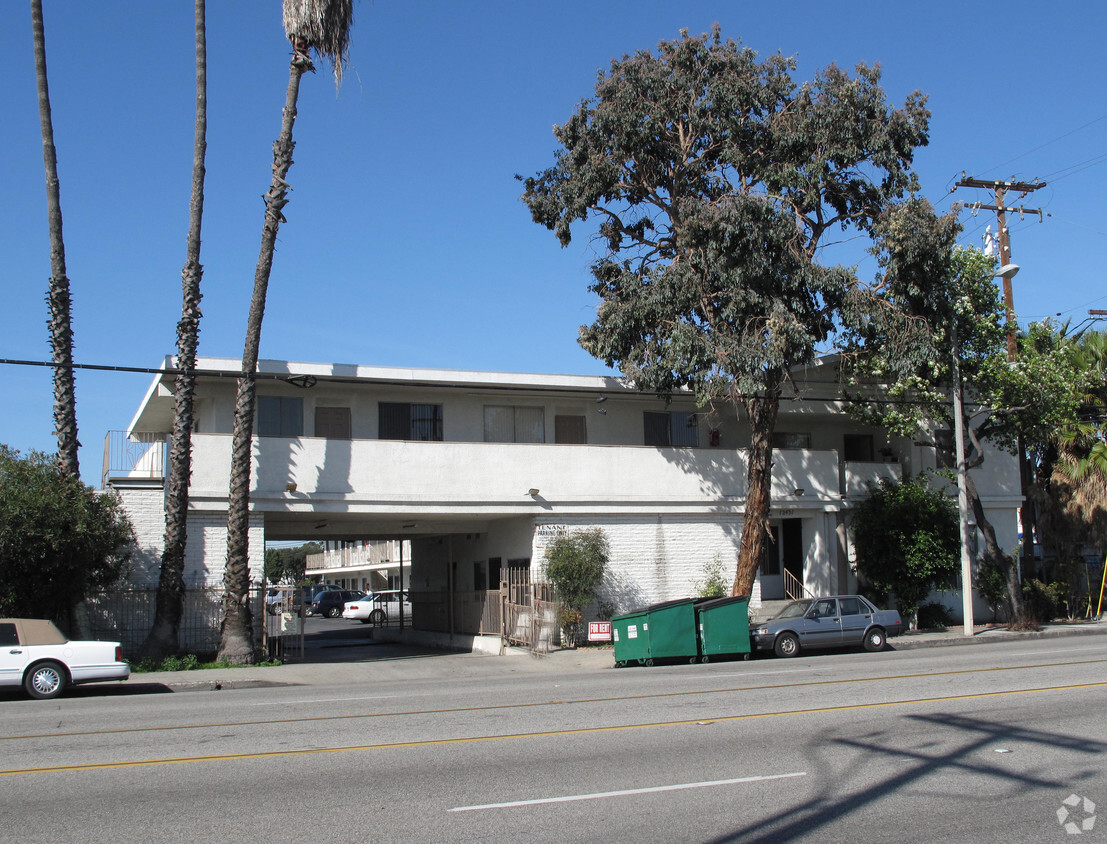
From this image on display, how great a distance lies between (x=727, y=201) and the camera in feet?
75.5

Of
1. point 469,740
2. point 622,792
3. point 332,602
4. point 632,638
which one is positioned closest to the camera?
point 622,792

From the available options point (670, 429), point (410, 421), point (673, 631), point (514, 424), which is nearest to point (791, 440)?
point (670, 429)

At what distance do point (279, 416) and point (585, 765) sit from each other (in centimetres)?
1810

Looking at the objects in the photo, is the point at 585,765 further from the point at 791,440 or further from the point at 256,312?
the point at 791,440

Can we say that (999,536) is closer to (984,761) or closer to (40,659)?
(984,761)

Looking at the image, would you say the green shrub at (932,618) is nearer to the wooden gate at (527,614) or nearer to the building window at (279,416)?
→ the wooden gate at (527,614)

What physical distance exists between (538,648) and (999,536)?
1548 centimetres

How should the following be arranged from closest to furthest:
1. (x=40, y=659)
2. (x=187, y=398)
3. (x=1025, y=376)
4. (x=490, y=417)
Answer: (x=40, y=659), (x=187, y=398), (x=1025, y=376), (x=490, y=417)

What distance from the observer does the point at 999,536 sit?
29.9 meters

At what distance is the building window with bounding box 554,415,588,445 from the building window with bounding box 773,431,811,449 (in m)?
6.47

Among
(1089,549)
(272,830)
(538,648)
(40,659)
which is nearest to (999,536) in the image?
(1089,549)

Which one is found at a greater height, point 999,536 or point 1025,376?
point 1025,376

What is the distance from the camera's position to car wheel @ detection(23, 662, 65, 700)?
51.0ft

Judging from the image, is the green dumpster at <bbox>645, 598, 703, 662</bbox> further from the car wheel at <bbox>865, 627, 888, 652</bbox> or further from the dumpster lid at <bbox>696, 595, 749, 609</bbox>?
the car wheel at <bbox>865, 627, 888, 652</bbox>
